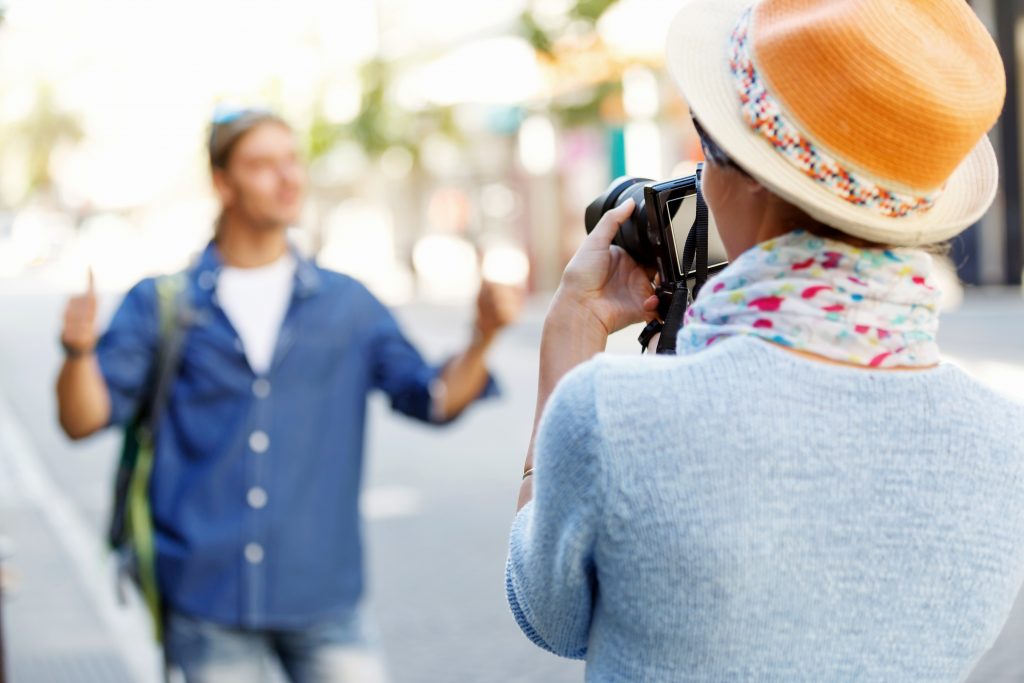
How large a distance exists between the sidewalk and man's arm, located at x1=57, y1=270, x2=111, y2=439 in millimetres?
1067

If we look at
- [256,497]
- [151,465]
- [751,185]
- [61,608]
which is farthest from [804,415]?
[61,608]

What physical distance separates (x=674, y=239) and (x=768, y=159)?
25 centimetres

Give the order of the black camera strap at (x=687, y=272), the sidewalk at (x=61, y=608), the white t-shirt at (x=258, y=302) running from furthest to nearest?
the sidewalk at (x=61, y=608) < the white t-shirt at (x=258, y=302) < the black camera strap at (x=687, y=272)

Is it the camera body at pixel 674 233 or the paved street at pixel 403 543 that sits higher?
the camera body at pixel 674 233

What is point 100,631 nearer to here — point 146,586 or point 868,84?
point 146,586

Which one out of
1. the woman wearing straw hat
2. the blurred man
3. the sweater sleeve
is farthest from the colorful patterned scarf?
the blurred man

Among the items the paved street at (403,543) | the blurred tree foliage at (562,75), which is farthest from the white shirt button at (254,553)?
the blurred tree foliage at (562,75)

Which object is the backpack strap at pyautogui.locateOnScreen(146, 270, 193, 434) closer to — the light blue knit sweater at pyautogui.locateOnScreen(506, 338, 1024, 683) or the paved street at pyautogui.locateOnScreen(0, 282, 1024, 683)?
the paved street at pyautogui.locateOnScreen(0, 282, 1024, 683)

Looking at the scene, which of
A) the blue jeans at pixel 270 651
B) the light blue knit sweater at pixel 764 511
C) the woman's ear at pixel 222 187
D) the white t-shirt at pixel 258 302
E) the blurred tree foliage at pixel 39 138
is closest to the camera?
the light blue knit sweater at pixel 764 511

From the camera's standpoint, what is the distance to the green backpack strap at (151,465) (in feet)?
9.76

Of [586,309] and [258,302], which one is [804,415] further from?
[258,302]

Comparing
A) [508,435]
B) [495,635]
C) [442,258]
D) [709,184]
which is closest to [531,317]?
[508,435]

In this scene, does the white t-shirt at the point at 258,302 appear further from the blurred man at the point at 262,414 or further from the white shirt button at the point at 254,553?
the white shirt button at the point at 254,553

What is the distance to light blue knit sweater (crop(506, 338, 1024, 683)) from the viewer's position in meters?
1.27
